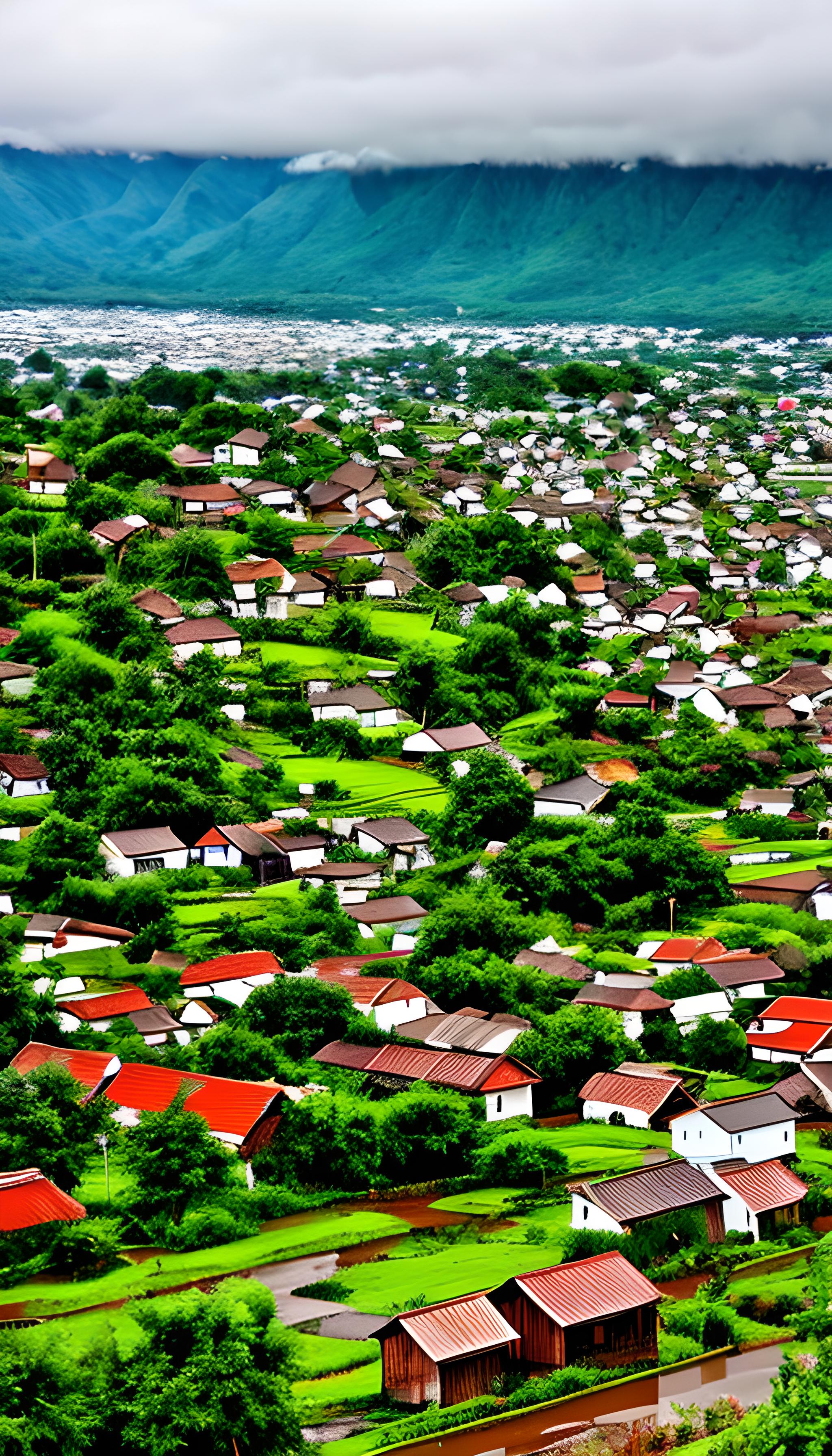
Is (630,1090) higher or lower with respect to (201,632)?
lower

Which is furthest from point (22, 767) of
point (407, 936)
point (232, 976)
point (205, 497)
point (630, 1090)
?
point (205, 497)

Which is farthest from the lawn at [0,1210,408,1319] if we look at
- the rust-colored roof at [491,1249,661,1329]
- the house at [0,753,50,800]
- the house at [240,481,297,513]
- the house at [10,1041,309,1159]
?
the house at [240,481,297,513]

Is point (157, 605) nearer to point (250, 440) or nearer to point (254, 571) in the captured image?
point (254, 571)

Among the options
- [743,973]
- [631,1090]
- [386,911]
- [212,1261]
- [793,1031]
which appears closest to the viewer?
[212,1261]

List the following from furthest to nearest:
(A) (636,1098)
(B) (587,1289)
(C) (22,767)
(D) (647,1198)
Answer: (C) (22,767)
(A) (636,1098)
(D) (647,1198)
(B) (587,1289)

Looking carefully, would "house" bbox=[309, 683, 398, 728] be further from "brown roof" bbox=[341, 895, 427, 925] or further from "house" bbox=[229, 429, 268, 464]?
"house" bbox=[229, 429, 268, 464]

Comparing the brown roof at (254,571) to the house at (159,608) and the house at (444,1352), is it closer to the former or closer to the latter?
the house at (159,608)
